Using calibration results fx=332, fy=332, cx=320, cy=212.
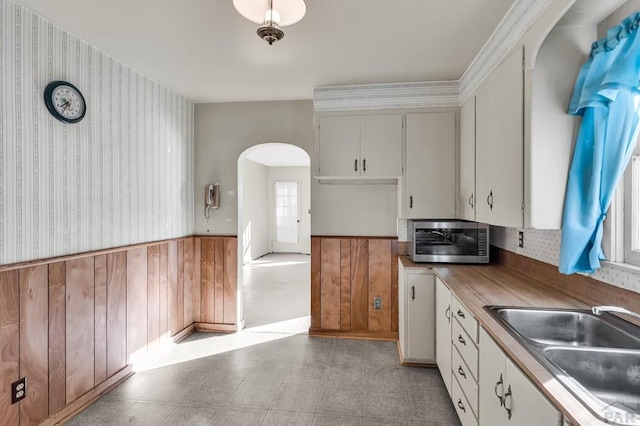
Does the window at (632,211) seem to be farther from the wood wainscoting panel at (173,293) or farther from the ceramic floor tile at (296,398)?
the wood wainscoting panel at (173,293)

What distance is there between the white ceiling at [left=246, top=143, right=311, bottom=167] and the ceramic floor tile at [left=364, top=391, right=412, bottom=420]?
15.7 feet

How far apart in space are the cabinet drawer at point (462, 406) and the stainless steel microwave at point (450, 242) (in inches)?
43.2

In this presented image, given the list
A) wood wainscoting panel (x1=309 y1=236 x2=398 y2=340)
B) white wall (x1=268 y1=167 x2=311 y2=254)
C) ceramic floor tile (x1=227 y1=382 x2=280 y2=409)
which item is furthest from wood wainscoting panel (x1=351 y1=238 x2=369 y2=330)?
white wall (x1=268 y1=167 x2=311 y2=254)

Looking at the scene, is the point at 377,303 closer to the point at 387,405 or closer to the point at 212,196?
the point at 387,405

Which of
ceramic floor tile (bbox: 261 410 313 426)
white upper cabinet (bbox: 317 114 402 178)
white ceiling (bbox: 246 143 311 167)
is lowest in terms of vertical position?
ceramic floor tile (bbox: 261 410 313 426)

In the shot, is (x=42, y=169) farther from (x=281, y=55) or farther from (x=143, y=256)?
(x=281, y=55)

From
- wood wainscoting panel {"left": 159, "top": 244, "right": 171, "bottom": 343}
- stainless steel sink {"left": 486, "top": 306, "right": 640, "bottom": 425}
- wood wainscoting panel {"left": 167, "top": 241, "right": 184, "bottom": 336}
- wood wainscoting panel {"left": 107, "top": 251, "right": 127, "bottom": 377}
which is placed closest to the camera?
stainless steel sink {"left": 486, "top": 306, "right": 640, "bottom": 425}

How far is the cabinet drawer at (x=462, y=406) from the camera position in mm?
1814

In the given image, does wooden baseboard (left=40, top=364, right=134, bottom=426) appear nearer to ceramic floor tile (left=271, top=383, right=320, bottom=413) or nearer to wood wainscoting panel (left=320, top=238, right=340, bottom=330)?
ceramic floor tile (left=271, top=383, right=320, bottom=413)

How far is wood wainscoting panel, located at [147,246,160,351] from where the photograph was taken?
3068mm

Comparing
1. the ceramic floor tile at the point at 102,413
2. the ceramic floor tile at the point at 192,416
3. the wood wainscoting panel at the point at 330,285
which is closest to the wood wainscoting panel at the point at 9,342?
the ceramic floor tile at the point at 102,413

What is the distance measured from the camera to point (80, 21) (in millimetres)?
2145

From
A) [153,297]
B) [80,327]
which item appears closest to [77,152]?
[80,327]

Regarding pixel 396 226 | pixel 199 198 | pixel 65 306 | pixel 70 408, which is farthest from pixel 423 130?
pixel 70 408
